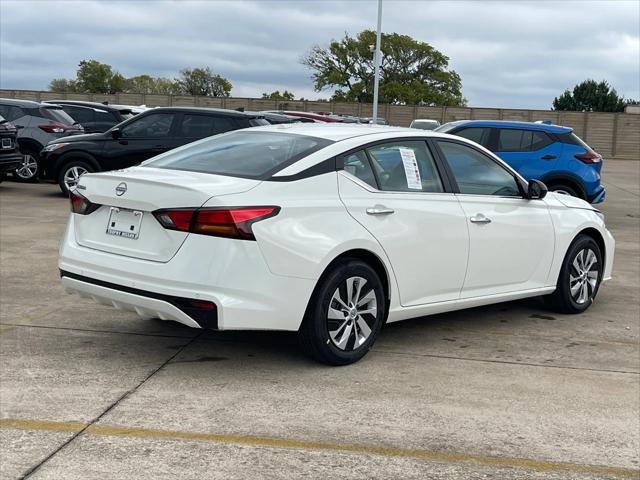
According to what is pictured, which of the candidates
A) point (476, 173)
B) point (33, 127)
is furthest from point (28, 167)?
point (476, 173)

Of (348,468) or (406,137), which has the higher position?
(406,137)

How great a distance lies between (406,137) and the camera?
6.17 metres

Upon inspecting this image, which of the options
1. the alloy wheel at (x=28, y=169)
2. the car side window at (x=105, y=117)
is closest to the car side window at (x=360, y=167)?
the alloy wheel at (x=28, y=169)

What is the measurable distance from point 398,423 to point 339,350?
3.26 ft

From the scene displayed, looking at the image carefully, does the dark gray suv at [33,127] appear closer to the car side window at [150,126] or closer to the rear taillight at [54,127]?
the rear taillight at [54,127]

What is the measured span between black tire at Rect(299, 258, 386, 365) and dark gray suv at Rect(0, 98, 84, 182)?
12.9 metres

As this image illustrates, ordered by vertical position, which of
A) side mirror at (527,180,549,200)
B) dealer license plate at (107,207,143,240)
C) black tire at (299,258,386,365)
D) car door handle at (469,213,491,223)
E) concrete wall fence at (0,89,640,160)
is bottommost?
black tire at (299,258,386,365)

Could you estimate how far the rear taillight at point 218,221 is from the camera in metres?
4.91

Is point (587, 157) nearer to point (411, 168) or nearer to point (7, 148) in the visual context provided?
point (411, 168)

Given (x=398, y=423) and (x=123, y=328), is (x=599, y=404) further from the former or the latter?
(x=123, y=328)

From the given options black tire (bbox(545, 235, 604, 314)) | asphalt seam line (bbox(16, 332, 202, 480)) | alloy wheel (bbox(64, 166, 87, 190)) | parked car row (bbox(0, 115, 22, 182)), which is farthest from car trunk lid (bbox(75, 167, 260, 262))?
parked car row (bbox(0, 115, 22, 182))

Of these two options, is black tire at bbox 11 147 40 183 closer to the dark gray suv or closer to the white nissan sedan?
the dark gray suv

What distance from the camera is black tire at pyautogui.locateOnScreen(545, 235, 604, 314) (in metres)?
7.27

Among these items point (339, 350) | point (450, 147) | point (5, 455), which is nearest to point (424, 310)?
point (339, 350)
